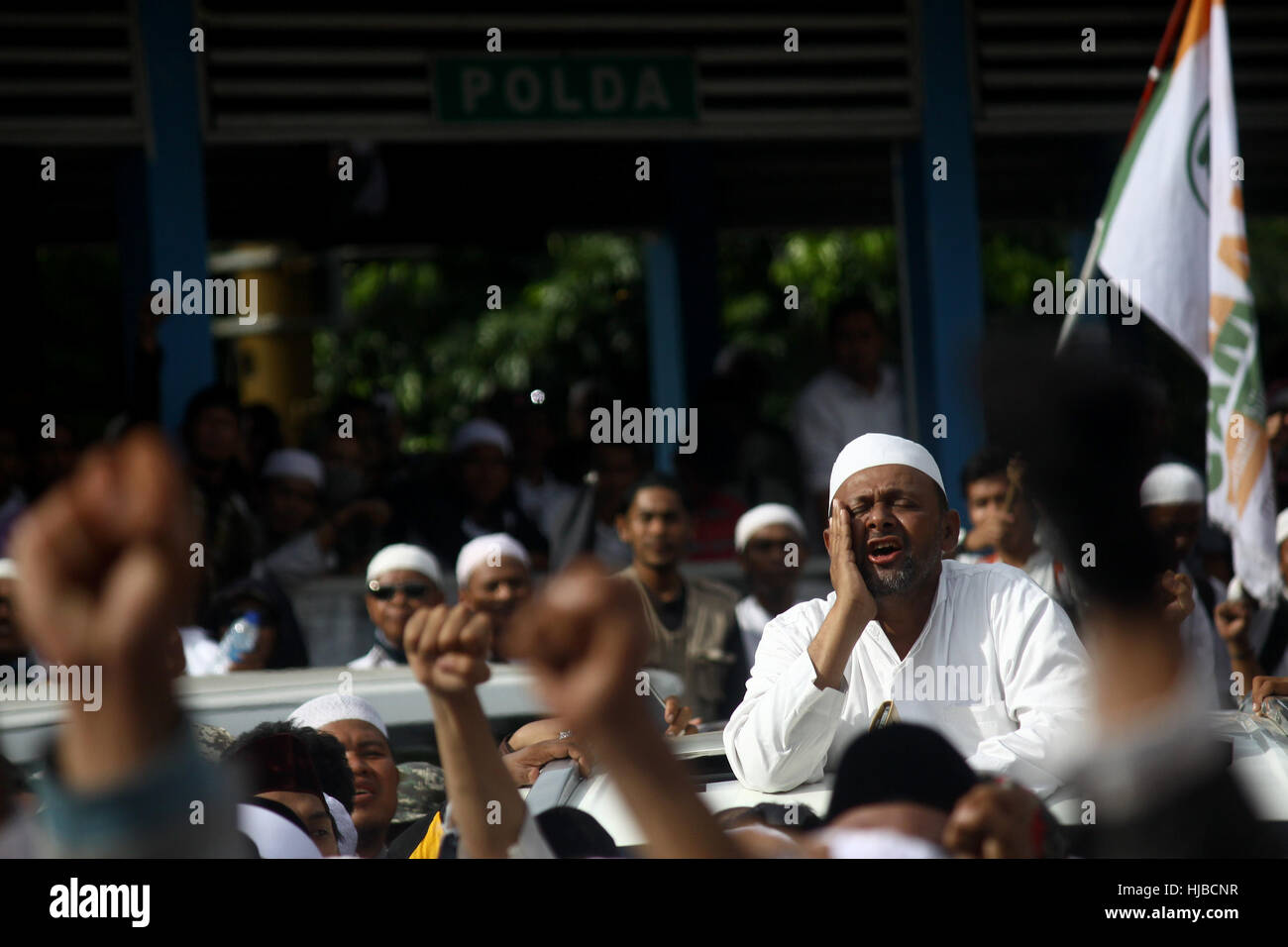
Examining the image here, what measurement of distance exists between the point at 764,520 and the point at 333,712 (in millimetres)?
2399

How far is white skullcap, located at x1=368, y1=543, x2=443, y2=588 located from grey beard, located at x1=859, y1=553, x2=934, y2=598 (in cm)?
238

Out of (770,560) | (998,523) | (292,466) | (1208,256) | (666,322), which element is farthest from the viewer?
(666,322)

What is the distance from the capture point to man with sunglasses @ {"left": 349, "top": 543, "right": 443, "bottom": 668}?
5.76 meters

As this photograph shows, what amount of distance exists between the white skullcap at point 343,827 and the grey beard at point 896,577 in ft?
4.46

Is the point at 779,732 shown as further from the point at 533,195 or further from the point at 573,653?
the point at 533,195

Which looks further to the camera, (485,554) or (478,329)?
(478,329)

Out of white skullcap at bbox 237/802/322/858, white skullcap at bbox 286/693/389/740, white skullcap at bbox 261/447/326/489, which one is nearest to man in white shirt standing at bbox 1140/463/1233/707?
white skullcap at bbox 286/693/389/740

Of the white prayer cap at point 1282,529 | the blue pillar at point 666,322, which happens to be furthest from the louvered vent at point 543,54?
the blue pillar at point 666,322

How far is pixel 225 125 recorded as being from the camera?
7082 millimetres

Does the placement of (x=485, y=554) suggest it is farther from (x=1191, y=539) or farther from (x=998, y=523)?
(x=1191, y=539)

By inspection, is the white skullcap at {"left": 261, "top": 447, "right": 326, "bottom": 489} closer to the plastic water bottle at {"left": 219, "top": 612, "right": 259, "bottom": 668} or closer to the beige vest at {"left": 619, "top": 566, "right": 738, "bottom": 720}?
the plastic water bottle at {"left": 219, "top": 612, "right": 259, "bottom": 668}

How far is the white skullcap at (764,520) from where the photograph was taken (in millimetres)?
Answer: 6422

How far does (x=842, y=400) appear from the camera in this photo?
7.72 meters

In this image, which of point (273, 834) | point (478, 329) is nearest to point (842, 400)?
point (273, 834)
